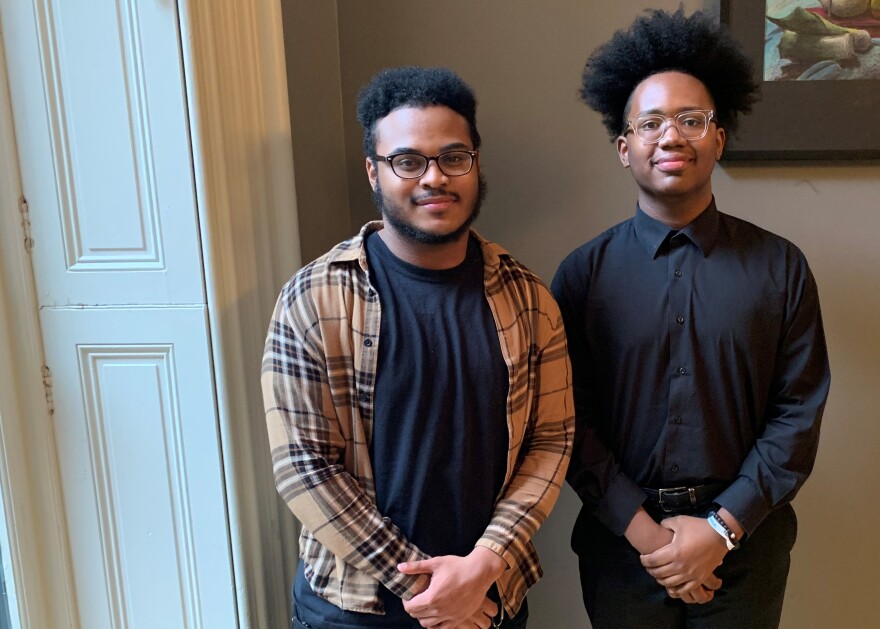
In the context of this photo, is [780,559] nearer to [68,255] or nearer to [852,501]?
[852,501]

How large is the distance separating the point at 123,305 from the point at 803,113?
4.24ft

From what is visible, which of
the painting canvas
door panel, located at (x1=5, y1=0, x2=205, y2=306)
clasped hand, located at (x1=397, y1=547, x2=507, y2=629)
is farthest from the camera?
the painting canvas

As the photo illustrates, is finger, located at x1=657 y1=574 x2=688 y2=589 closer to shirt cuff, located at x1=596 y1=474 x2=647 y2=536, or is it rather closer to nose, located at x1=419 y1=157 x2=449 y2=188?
shirt cuff, located at x1=596 y1=474 x2=647 y2=536

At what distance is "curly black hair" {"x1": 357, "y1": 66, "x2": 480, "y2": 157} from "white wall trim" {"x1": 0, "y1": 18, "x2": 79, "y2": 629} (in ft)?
1.90

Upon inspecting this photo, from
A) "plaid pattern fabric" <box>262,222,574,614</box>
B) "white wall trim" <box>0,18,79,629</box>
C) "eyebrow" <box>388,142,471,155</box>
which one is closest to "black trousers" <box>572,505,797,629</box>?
"plaid pattern fabric" <box>262,222,574,614</box>

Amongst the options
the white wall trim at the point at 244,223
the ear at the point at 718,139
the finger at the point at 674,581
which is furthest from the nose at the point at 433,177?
the finger at the point at 674,581

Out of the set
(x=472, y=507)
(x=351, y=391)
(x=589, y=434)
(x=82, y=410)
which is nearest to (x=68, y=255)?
(x=82, y=410)

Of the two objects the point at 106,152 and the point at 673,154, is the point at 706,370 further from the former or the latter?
the point at 106,152

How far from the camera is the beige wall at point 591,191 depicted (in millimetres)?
1417

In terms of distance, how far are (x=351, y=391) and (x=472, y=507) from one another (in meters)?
0.25

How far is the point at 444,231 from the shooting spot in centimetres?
102

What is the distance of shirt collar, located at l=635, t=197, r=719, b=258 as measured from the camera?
117cm

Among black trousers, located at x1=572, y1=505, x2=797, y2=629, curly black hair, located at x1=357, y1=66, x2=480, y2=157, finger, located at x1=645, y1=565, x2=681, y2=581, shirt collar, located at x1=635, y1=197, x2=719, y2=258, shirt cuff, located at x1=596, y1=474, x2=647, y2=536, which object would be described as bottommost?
black trousers, located at x1=572, y1=505, x2=797, y2=629

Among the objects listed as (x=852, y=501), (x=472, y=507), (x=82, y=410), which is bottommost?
(x=852, y=501)
